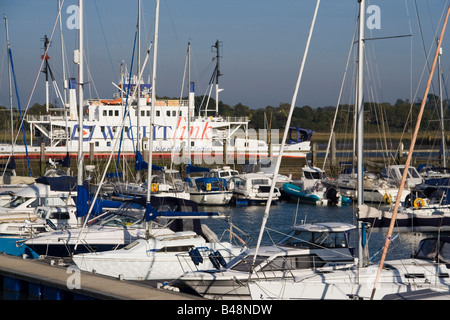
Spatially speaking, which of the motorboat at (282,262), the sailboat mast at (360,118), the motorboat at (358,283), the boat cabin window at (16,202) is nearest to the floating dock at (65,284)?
the motorboat at (282,262)

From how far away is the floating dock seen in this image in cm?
1301

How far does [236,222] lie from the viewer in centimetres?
2902

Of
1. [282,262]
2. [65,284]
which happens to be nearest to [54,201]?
[65,284]

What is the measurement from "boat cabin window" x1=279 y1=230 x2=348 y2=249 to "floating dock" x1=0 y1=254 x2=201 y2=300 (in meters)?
3.27

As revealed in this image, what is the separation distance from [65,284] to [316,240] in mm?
5546

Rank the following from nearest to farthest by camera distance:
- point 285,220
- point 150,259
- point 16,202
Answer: point 150,259 → point 16,202 → point 285,220

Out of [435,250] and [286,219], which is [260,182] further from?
[435,250]

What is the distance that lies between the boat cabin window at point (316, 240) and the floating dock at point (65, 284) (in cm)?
327

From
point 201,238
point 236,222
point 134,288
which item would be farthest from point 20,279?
point 236,222

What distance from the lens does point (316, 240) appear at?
49.2ft

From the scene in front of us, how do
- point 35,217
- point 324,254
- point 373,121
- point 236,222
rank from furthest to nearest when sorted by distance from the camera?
point 373,121 → point 236,222 → point 35,217 → point 324,254

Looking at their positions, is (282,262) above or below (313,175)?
above
